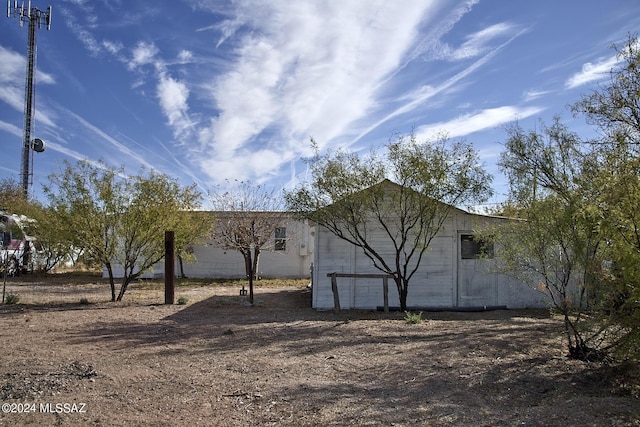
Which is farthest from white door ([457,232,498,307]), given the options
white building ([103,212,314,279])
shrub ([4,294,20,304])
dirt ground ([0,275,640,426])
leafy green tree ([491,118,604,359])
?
shrub ([4,294,20,304])

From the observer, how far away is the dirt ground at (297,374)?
4.71 m

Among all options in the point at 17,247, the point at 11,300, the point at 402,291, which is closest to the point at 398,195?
the point at 402,291

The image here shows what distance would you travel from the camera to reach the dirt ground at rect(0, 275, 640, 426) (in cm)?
471

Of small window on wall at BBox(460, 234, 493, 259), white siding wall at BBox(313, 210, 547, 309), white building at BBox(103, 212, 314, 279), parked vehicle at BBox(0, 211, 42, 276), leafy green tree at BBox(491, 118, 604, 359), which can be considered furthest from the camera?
white building at BBox(103, 212, 314, 279)

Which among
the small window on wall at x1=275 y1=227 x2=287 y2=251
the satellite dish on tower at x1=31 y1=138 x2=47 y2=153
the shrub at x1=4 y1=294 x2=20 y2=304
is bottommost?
the shrub at x1=4 y1=294 x2=20 y2=304

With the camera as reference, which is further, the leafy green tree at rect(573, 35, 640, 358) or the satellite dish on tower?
the satellite dish on tower

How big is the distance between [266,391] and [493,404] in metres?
2.41

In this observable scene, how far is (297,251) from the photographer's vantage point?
950 inches

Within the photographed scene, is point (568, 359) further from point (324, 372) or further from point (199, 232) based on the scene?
point (199, 232)

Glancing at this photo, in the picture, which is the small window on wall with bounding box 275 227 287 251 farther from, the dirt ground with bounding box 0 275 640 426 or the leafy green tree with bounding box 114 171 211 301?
the dirt ground with bounding box 0 275 640 426

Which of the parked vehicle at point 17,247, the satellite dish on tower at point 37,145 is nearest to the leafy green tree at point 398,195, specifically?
the parked vehicle at point 17,247

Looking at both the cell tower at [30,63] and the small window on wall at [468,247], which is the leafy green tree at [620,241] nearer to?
the small window on wall at [468,247]

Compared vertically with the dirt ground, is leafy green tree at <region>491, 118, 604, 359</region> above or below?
above

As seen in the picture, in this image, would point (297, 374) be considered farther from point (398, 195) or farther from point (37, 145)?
point (37, 145)
